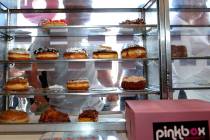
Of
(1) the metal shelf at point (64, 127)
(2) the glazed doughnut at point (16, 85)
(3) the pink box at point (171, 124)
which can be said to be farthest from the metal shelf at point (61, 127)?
(3) the pink box at point (171, 124)

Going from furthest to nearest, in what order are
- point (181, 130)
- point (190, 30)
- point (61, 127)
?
point (190, 30), point (61, 127), point (181, 130)

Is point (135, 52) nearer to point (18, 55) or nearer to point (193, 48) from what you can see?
point (193, 48)

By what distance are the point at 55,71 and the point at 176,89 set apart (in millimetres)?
1009

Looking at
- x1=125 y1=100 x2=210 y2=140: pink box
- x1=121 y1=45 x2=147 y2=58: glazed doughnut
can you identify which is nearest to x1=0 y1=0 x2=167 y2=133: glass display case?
x1=121 y1=45 x2=147 y2=58: glazed doughnut

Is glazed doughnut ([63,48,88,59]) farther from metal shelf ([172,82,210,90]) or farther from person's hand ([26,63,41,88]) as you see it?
metal shelf ([172,82,210,90])

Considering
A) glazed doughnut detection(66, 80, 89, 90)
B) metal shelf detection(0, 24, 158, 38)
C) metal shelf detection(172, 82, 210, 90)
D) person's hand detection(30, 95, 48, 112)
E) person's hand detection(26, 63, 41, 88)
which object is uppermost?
metal shelf detection(0, 24, 158, 38)

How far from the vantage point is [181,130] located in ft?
Result: 3.10

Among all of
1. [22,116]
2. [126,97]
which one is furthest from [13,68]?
[126,97]

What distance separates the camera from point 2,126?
177 centimetres

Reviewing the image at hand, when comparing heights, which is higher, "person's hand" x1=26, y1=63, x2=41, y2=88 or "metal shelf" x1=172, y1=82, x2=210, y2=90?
"person's hand" x1=26, y1=63, x2=41, y2=88

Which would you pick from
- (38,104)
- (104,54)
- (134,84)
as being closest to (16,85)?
(38,104)

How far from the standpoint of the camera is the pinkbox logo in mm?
934

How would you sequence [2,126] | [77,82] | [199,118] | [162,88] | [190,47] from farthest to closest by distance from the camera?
[190,47] → [77,82] → [162,88] → [2,126] → [199,118]

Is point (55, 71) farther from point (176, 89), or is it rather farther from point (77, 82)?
point (176, 89)
